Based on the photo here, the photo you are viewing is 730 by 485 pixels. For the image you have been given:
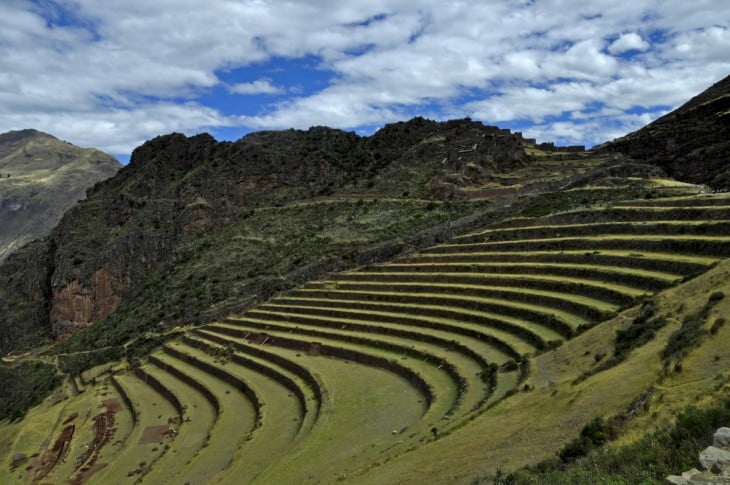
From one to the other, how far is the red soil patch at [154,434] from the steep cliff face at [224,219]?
14.8 meters

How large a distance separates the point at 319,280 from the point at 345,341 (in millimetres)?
11566

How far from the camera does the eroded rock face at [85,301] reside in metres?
49.6

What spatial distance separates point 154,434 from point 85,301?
3336 centimetres

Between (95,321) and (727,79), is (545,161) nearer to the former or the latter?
(727,79)

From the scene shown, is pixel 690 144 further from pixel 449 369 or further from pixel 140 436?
pixel 140 436

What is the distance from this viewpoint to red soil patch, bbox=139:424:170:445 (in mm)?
21453

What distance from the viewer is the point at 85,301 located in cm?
5025

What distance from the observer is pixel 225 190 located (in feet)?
190

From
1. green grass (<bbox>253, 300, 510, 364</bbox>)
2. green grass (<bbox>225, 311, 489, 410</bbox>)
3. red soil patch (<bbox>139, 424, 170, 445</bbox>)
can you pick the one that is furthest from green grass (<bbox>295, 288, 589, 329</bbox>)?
red soil patch (<bbox>139, 424, 170, 445</bbox>)

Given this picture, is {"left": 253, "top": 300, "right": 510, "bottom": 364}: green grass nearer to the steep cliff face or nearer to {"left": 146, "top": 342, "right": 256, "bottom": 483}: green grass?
the steep cliff face

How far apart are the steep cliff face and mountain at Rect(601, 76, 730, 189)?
1239 centimetres

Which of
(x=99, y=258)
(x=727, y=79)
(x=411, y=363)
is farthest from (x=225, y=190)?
(x=727, y=79)

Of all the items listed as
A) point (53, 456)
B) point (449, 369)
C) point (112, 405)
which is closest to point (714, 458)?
point (449, 369)

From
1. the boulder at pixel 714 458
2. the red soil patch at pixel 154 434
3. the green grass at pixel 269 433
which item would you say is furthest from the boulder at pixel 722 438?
the red soil patch at pixel 154 434
